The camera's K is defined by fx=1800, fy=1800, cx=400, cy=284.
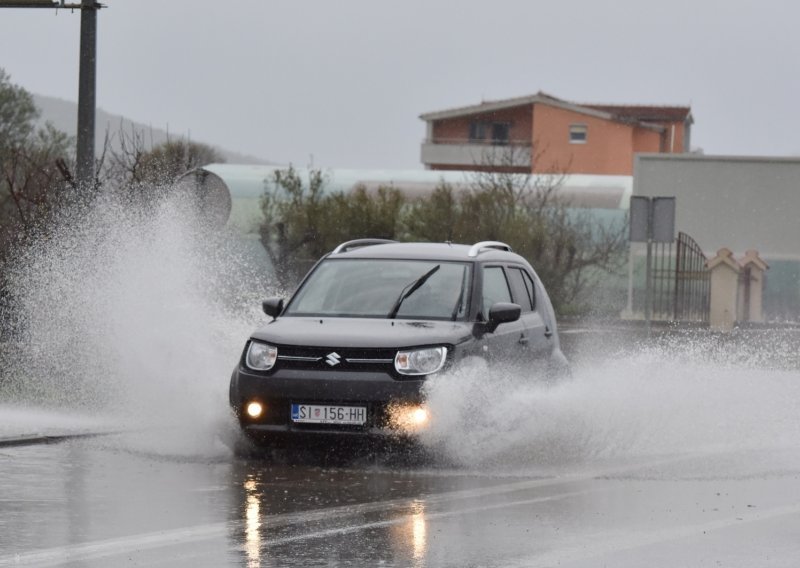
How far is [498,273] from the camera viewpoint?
1447cm

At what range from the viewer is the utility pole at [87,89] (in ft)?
58.9

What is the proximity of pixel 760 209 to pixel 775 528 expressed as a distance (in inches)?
1634

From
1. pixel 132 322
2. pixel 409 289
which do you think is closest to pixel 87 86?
pixel 132 322

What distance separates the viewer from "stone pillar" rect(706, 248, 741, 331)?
145ft

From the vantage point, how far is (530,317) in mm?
14703

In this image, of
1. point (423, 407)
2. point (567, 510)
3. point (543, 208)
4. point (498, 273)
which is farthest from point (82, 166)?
point (543, 208)

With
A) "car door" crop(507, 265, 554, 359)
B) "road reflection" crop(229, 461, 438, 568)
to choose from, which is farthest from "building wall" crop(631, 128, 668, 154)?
"road reflection" crop(229, 461, 438, 568)

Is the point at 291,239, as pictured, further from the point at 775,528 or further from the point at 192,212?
the point at 775,528

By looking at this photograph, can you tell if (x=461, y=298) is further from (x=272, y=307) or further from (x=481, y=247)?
(x=272, y=307)

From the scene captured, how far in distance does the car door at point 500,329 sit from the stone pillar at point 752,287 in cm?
3285

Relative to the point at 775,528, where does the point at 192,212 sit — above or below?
above

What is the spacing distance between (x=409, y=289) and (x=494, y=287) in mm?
852

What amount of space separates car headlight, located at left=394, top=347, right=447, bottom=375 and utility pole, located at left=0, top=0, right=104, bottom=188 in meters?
6.67

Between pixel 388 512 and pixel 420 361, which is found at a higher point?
pixel 420 361
